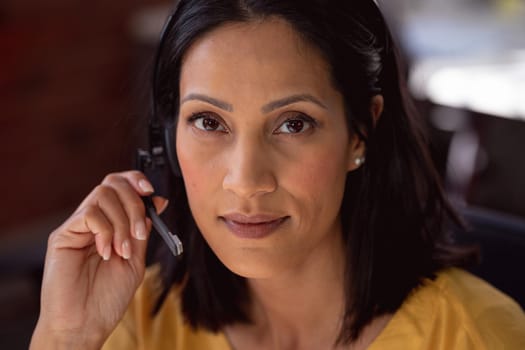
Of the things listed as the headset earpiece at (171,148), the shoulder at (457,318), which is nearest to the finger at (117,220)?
the headset earpiece at (171,148)

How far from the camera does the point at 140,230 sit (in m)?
1.48

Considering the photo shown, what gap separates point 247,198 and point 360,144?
0.24 metres

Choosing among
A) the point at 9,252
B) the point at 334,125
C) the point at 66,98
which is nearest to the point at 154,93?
the point at 334,125

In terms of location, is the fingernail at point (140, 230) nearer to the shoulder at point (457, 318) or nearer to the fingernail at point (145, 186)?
the fingernail at point (145, 186)

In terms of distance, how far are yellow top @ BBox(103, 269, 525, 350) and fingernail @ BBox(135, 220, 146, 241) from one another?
181 mm

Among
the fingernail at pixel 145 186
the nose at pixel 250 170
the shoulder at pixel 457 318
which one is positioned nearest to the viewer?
the nose at pixel 250 170

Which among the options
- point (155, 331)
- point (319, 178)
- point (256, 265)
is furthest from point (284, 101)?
point (155, 331)

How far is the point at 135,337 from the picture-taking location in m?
1.58

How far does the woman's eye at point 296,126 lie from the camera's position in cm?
133

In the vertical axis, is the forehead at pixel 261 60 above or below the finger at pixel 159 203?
above

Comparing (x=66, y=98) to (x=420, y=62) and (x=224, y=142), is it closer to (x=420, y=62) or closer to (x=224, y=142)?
(x=420, y=62)

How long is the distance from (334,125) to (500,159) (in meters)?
1.14

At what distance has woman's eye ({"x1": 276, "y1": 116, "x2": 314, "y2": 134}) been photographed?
133 centimetres

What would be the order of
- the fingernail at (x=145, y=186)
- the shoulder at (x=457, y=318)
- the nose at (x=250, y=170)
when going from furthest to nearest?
the fingernail at (x=145, y=186)
the shoulder at (x=457, y=318)
the nose at (x=250, y=170)
